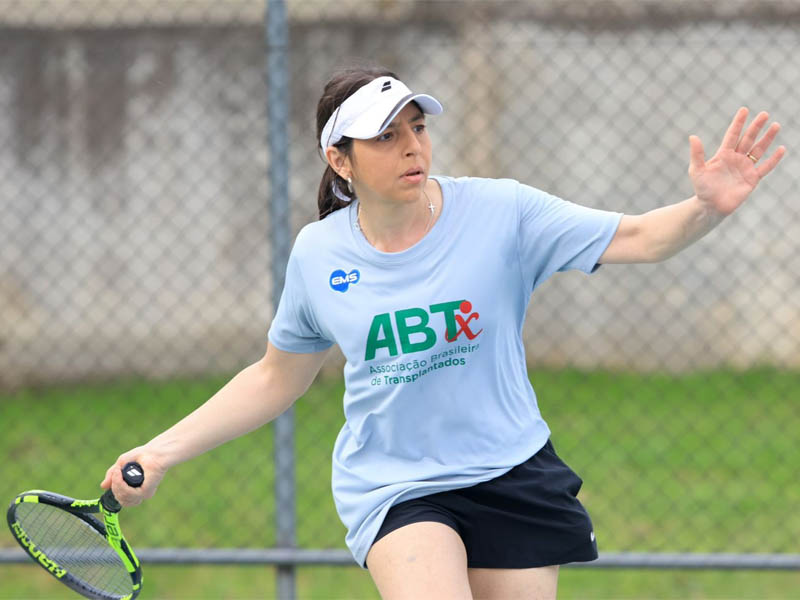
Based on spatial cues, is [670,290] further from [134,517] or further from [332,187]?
[332,187]

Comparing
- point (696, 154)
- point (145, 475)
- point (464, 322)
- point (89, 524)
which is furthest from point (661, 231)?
point (89, 524)

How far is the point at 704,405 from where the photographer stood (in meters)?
6.62

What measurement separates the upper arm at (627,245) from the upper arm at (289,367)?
79cm

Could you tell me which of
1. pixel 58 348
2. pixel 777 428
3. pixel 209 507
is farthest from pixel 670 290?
pixel 58 348

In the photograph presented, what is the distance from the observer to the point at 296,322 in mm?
2969

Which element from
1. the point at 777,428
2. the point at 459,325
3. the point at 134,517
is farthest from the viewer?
the point at 777,428

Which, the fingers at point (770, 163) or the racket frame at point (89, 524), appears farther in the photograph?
the racket frame at point (89, 524)

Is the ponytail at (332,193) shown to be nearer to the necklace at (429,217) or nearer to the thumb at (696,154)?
the necklace at (429,217)

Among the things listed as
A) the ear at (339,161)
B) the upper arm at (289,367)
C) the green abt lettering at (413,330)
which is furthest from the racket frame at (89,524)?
the ear at (339,161)

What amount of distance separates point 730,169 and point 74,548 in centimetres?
192

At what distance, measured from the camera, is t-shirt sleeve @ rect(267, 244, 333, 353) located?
9.65ft

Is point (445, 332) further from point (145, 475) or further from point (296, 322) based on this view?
point (145, 475)

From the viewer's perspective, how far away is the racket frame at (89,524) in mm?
3045

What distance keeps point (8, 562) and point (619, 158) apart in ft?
13.1
